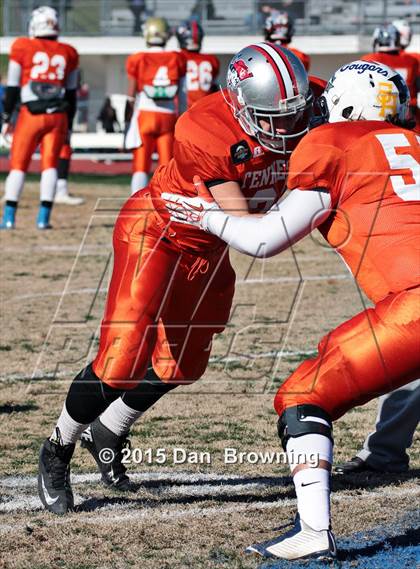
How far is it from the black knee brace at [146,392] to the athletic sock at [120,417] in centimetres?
2

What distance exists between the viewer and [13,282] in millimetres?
7809

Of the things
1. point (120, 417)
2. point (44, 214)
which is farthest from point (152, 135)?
point (120, 417)

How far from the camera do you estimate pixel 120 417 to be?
399 cm

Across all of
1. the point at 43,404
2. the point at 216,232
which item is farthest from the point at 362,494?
the point at 43,404

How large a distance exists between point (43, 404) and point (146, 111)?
6.14 metres

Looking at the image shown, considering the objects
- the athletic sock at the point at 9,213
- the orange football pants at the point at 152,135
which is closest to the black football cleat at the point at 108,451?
the athletic sock at the point at 9,213

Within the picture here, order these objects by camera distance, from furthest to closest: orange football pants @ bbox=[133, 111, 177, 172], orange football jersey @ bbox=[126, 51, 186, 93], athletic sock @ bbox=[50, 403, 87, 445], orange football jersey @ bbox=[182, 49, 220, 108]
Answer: orange football jersey @ bbox=[182, 49, 220, 108]
orange football jersey @ bbox=[126, 51, 186, 93]
orange football pants @ bbox=[133, 111, 177, 172]
athletic sock @ bbox=[50, 403, 87, 445]

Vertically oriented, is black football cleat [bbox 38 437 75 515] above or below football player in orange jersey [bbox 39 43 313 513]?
below

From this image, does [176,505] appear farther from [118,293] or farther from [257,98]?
[257,98]

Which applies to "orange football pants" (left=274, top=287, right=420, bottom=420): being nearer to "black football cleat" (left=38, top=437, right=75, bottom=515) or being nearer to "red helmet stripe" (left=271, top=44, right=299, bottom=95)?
"red helmet stripe" (left=271, top=44, right=299, bottom=95)

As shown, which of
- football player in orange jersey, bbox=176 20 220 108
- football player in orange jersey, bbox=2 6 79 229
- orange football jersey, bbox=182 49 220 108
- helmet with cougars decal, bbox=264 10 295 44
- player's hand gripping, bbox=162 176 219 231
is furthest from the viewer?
orange football jersey, bbox=182 49 220 108

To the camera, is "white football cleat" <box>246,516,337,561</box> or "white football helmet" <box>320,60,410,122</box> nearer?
"white football cleat" <box>246,516,337,561</box>

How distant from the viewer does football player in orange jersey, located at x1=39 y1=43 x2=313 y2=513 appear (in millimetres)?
3535

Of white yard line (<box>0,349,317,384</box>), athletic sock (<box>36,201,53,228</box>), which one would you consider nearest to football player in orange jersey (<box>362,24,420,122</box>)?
athletic sock (<box>36,201,53,228</box>)
